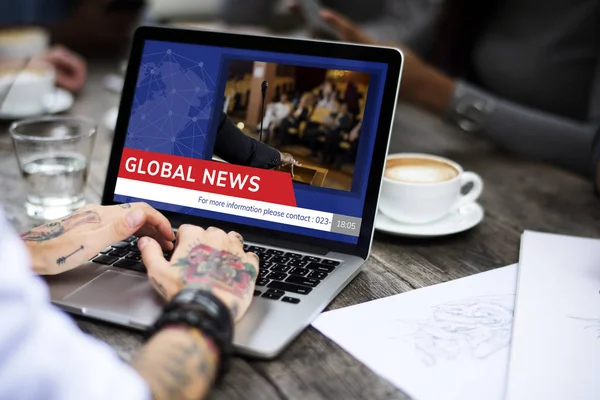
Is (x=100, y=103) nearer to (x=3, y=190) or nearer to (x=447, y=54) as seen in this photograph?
(x=3, y=190)

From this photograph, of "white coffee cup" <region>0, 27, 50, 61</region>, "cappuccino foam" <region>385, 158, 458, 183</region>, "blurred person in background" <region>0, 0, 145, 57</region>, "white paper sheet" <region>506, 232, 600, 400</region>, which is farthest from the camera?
"blurred person in background" <region>0, 0, 145, 57</region>

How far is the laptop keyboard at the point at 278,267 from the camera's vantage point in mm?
635

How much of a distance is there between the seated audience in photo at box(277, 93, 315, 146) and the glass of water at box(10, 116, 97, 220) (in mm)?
345

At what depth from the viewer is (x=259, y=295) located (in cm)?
62

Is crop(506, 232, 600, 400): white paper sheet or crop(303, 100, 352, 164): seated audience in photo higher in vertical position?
crop(303, 100, 352, 164): seated audience in photo

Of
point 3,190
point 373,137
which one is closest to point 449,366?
point 373,137

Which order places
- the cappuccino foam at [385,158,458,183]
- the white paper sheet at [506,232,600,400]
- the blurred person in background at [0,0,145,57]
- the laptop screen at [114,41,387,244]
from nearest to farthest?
the white paper sheet at [506,232,600,400]
the laptop screen at [114,41,387,244]
the cappuccino foam at [385,158,458,183]
the blurred person in background at [0,0,145,57]

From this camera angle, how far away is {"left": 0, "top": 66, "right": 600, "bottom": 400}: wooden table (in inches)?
20.8

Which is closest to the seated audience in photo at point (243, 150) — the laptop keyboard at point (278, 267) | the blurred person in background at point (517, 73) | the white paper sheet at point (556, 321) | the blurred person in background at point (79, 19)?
the laptop keyboard at point (278, 267)

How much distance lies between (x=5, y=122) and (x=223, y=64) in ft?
2.30

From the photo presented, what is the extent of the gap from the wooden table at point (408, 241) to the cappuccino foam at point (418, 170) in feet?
0.28

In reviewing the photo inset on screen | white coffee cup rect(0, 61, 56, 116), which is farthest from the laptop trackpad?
white coffee cup rect(0, 61, 56, 116)

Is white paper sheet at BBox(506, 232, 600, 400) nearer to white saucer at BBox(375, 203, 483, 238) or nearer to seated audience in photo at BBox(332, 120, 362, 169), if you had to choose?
white saucer at BBox(375, 203, 483, 238)

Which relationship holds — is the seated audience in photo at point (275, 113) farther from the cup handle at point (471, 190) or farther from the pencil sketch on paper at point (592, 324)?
the pencil sketch on paper at point (592, 324)
